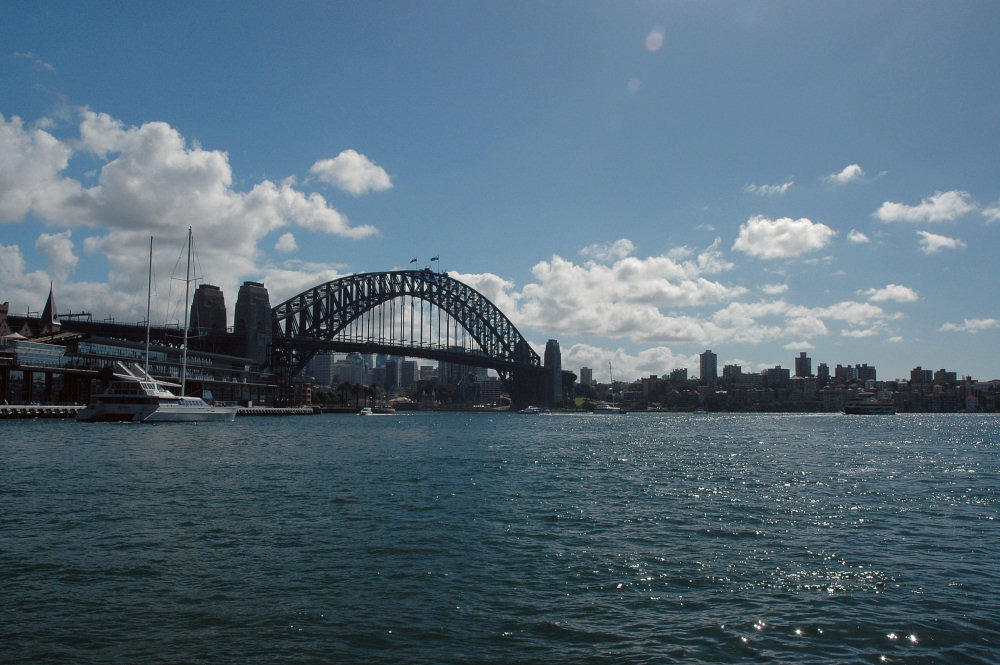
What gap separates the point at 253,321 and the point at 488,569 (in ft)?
328

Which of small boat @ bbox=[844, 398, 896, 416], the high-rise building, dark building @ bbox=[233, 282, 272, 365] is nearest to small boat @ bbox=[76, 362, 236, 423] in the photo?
dark building @ bbox=[233, 282, 272, 365]

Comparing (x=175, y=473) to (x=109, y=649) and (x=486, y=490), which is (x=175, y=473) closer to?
(x=486, y=490)

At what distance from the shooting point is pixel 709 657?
8.39 metres

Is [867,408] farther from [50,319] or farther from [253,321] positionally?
[50,319]

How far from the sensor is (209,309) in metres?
107

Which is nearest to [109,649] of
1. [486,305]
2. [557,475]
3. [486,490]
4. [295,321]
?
[486,490]

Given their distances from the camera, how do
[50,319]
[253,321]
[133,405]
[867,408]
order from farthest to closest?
[867,408], [253,321], [50,319], [133,405]

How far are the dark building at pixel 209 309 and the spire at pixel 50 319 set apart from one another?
1813cm

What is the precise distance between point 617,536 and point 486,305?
140111 millimetres

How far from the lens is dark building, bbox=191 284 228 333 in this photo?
10531 cm

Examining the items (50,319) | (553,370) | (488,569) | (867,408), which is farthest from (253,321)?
(867,408)

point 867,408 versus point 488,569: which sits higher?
point 867,408

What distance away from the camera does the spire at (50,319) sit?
8462 centimetres

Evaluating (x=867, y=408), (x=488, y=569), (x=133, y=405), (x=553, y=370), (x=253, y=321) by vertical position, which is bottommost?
(x=488, y=569)
